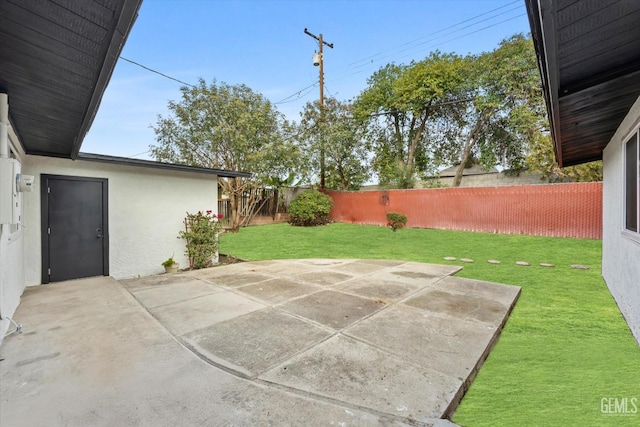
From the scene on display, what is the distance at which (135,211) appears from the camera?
605 cm

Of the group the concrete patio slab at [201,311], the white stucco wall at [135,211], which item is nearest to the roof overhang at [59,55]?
the white stucco wall at [135,211]

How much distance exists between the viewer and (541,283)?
537cm

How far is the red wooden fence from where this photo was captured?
9071 millimetres

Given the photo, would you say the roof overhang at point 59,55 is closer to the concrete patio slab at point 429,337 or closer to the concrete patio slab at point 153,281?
the concrete patio slab at point 153,281

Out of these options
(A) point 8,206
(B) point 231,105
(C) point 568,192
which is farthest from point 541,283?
(B) point 231,105

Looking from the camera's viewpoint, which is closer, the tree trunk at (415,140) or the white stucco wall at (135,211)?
the white stucco wall at (135,211)

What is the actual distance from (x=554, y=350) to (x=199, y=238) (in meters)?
6.80

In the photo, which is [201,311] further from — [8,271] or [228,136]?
[228,136]

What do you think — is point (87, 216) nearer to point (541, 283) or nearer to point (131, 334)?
point (131, 334)

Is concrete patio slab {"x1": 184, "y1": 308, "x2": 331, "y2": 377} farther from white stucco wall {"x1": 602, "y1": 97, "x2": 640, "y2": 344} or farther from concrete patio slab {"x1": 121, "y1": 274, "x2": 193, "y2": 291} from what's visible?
white stucco wall {"x1": 602, "y1": 97, "x2": 640, "y2": 344}

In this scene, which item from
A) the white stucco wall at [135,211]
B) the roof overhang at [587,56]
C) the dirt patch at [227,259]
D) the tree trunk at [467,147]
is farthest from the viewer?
the tree trunk at [467,147]

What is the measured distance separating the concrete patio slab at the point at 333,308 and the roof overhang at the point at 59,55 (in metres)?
3.39

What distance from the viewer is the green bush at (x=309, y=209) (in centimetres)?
1431

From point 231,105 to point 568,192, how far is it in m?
14.7
